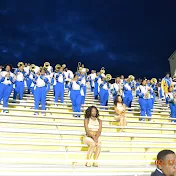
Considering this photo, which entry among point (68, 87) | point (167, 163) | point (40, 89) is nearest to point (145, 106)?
point (68, 87)

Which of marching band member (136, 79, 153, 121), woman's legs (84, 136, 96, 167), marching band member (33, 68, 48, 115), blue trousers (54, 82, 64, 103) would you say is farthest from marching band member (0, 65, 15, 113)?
marching band member (136, 79, 153, 121)

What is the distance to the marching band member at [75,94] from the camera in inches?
307

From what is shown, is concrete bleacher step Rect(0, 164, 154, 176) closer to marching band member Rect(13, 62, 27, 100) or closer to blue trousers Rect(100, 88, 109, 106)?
marching band member Rect(13, 62, 27, 100)

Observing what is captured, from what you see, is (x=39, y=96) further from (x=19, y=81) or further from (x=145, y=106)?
(x=145, y=106)

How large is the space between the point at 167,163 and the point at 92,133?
2973mm

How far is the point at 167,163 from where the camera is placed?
83.5 inches

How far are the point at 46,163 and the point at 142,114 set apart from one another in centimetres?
426

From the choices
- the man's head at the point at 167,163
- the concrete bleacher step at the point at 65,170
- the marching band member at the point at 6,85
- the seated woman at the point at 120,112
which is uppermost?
the marching band member at the point at 6,85

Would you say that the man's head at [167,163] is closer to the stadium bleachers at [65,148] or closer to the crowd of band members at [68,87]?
the stadium bleachers at [65,148]

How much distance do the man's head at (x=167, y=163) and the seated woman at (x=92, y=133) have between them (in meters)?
2.52

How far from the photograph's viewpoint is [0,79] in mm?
7551

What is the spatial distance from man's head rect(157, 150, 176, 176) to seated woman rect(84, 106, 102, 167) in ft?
8.28

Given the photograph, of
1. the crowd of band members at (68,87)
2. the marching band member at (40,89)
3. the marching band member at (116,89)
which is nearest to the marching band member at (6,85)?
the crowd of band members at (68,87)

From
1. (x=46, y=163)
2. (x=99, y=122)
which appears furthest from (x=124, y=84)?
(x=46, y=163)
